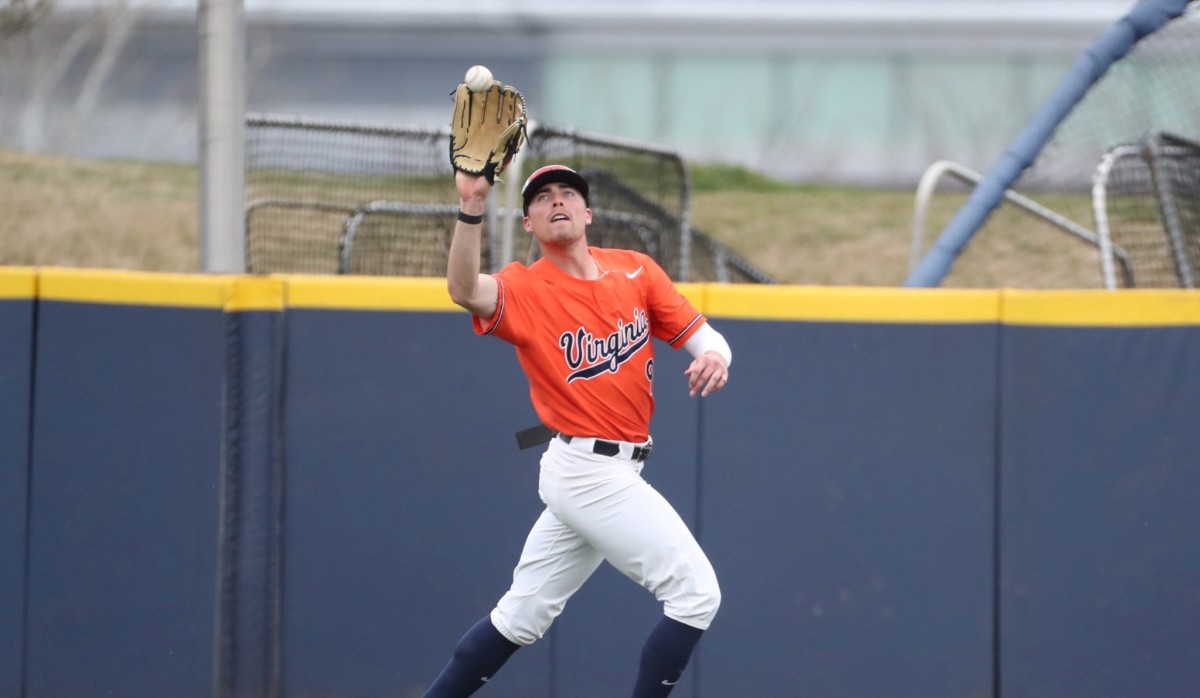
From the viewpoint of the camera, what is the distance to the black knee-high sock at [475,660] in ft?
13.8

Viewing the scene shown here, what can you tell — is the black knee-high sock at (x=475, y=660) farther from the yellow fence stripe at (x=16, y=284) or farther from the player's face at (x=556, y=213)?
the yellow fence stripe at (x=16, y=284)

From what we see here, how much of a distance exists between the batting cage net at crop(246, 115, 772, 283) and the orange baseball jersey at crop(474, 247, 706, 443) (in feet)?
8.95

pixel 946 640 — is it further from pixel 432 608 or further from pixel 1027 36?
pixel 1027 36

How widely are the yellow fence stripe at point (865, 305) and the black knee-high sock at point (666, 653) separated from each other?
4.73 ft

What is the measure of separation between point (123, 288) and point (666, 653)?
250 centimetres

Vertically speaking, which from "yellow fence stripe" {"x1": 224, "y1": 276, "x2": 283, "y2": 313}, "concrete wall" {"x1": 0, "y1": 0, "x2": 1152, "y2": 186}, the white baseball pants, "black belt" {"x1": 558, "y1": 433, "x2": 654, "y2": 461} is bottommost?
the white baseball pants

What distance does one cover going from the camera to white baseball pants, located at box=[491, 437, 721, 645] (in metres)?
4.00

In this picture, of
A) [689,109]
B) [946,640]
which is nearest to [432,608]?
[946,640]

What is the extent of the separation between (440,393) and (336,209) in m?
2.82

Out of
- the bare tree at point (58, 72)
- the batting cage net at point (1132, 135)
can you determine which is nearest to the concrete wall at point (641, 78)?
the bare tree at point (58, 72)

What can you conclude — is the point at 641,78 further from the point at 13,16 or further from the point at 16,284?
the point at 16,284

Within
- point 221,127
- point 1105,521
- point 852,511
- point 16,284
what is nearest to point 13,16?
point 221,127

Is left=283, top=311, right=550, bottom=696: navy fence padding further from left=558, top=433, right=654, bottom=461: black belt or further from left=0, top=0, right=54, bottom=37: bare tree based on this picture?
left=0, top=0, right=54, bottom=37: bare tree

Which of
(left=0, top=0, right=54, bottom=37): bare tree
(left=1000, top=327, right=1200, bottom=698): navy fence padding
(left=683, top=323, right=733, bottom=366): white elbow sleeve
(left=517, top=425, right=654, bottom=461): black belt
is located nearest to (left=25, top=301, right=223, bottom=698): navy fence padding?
(left=517, top=425, right=654, bottom=461): black belt
